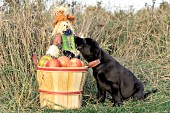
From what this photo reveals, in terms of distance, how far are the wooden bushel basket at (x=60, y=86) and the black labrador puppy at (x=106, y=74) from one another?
434mm

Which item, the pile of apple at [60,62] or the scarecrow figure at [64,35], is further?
the scarecrow figure at [64,35]

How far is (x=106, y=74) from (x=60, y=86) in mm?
791

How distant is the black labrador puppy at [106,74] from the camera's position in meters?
5.05

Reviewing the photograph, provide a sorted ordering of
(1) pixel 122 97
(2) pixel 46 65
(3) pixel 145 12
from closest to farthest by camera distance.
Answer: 1. (2) pixel 46 65
2. (1) pixel 122 97
3. (3) pixel 145 12

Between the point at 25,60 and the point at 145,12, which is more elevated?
the point at 145,12

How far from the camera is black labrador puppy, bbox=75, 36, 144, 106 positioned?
505cm

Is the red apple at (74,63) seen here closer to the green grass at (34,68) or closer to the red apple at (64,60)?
the red apple at (64,60)

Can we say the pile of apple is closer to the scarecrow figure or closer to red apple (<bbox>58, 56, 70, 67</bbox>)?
red apple (<bbox>58, 56, 70, 67</bbox>)

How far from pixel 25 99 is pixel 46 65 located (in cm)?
60

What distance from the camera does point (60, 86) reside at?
459cm

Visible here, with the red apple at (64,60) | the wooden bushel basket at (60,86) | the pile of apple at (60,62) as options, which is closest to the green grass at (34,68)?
the wooden bushel basket at (60,86)

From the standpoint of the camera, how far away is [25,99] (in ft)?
16.0

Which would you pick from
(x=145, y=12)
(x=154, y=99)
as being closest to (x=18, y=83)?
(x=154, y=99)

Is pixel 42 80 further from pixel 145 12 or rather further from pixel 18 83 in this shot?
pixel 145 12
